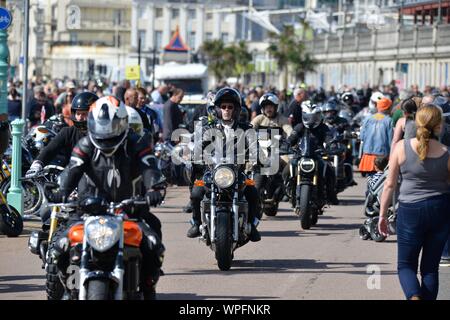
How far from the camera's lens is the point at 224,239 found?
12.9 metres

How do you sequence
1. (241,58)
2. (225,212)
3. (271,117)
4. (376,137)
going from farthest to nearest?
(241,58) < (376,137) < (271,117) < (225,212)

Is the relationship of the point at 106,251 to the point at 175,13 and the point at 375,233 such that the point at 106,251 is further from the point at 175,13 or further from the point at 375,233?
the point at 175,13

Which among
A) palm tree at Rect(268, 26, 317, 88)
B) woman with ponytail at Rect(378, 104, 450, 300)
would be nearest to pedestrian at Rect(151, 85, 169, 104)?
woman with ponytail at Rect(378, 104, 450, 300)

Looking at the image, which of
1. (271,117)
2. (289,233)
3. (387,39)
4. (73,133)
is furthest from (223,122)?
(387,39)

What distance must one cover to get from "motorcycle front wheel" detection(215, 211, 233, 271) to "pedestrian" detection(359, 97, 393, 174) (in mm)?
7194

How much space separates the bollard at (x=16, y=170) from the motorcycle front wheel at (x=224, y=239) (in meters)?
4.92

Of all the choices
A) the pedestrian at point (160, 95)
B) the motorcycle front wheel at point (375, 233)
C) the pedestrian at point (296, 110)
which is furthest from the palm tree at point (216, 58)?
the motorcycle front wheel at point (375, 233)

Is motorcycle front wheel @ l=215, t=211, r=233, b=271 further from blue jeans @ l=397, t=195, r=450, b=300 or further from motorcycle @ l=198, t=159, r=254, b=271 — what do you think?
blue jeans @ l=397, t=195, r=450, b=300

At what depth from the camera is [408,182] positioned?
33.0 feet

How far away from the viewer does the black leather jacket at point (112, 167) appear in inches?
383

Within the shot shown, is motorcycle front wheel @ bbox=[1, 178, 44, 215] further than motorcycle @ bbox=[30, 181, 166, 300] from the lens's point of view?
Yes

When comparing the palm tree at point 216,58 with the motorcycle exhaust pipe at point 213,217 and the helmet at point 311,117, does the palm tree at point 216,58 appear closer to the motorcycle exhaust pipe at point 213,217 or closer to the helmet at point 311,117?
the helmet at point 311,117

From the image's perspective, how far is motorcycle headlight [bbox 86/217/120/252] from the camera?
29.4 ft

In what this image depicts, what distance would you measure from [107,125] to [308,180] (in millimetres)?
8268
